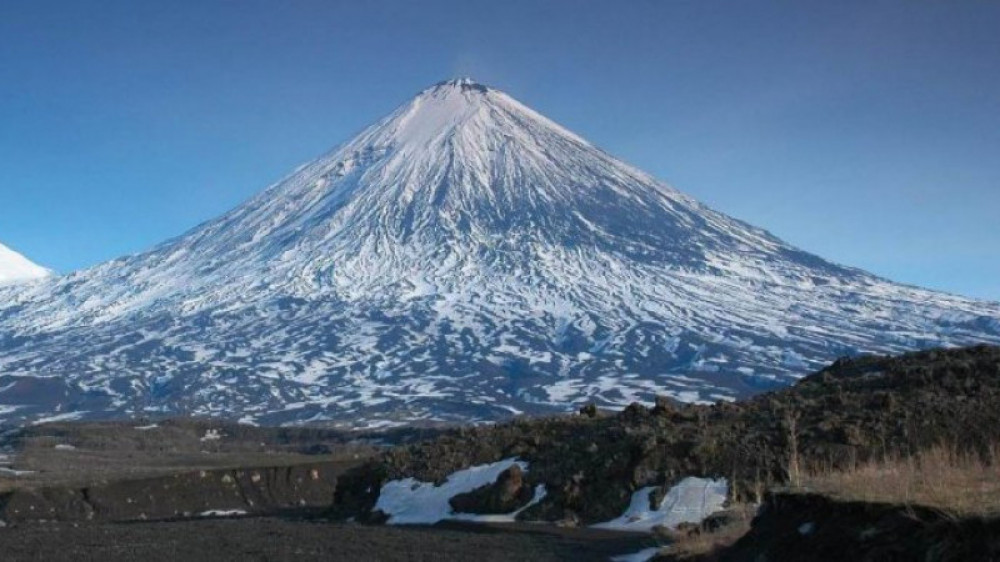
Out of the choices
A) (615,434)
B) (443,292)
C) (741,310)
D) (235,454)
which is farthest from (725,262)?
(615,434)

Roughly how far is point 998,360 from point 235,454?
45696 millimetres

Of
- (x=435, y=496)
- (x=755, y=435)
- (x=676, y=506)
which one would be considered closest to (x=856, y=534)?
(x=676, y=506)

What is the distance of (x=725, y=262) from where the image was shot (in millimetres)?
127500

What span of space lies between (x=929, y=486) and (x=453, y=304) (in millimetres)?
110768

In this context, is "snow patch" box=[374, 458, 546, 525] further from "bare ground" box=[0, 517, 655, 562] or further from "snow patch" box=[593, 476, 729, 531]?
"snow patch" box=[593, 476, 729, 531]

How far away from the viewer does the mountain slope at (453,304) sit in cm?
9738

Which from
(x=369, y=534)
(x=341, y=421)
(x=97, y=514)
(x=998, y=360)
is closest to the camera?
(x=369, y=534)

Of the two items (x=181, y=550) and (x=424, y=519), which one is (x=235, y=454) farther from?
(x=181, y=550)

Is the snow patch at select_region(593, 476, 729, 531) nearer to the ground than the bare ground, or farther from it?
farther from it

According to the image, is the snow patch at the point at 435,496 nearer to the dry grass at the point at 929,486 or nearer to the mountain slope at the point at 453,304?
the dry grass at the point at 929,486

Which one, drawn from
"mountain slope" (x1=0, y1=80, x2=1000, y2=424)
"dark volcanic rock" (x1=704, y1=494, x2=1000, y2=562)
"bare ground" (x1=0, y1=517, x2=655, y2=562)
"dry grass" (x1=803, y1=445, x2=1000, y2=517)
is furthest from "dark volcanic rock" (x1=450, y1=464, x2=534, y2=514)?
"mountain slope" (x1=0, y1=80, x2=1000, y2=424)

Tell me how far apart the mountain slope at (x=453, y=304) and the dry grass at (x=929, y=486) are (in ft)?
245

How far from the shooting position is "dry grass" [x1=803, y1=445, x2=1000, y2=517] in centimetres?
642

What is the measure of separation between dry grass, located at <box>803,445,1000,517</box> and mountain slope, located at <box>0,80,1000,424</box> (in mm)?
74728
